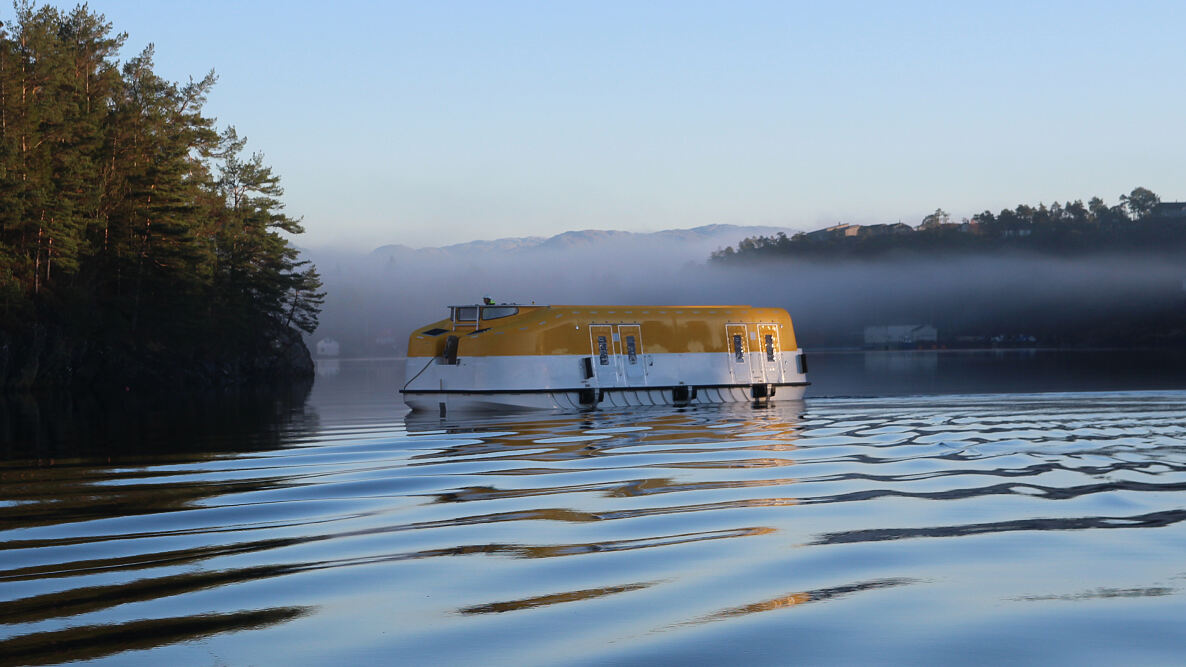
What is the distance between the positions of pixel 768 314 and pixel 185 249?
166ft

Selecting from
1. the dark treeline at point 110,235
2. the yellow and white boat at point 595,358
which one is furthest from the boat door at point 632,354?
the dark treeline at point 110,235

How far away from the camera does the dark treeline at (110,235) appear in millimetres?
63344

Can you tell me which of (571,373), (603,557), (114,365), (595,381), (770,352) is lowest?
(603,557)

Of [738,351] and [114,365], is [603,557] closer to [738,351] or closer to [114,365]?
[738,351]

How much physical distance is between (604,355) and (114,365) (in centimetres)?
4929

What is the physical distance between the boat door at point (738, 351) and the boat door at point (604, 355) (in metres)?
4.88

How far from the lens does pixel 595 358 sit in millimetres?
35344

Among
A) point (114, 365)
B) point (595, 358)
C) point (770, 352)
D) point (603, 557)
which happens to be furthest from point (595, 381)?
point (114, 365)

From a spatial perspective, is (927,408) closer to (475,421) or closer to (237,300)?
(475,421)

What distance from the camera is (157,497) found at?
14.6 meters

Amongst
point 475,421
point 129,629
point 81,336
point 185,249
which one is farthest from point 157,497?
point 185,249

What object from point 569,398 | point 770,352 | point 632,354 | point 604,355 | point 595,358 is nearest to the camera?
point 569,398

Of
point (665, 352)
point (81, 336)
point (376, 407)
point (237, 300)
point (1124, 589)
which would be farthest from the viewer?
point (237, 300)

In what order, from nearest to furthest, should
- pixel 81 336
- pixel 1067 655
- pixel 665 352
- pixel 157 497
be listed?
pixel 1067 655
pixel 157 497
pixel 665 352
pixel 81 336
